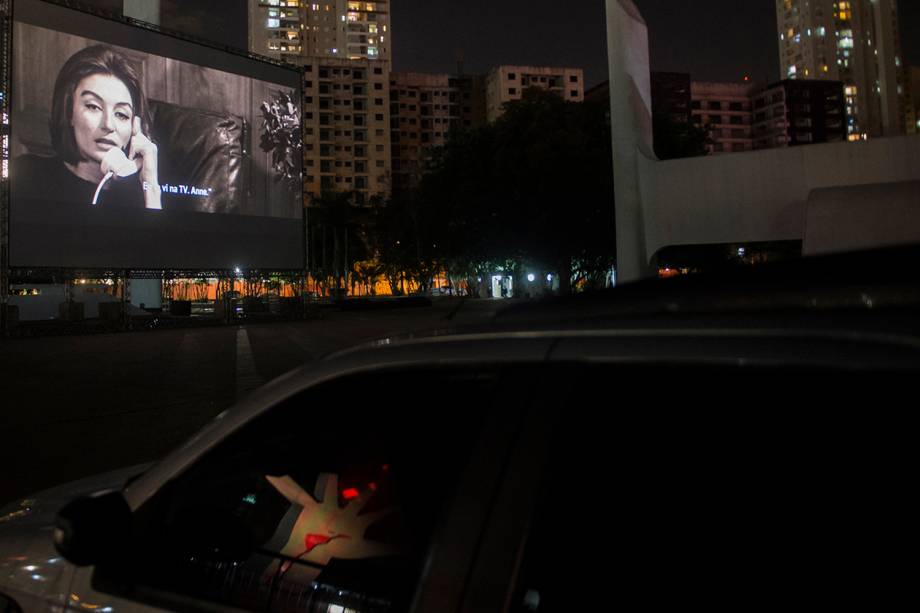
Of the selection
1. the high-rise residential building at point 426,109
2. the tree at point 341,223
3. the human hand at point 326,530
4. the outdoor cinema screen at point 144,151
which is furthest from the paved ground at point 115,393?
the high-rise residential building at point 426,109

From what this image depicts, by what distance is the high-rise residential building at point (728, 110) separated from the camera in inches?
4633

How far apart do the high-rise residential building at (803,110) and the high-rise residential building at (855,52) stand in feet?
46.4

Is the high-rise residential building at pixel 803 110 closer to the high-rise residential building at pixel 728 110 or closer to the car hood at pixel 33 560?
the high-rise residential building at pixel 728 110

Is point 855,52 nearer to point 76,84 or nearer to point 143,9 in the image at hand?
point 143,9

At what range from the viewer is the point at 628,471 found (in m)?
1.16

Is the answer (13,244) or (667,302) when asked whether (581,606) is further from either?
(13,244)

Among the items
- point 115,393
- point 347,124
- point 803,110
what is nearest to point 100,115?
point 115,393

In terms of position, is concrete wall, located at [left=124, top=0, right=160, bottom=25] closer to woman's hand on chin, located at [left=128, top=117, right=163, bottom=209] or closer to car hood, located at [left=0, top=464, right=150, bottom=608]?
woman's hand on chin, located at [left=128, top=117, right=163, bottom=209]

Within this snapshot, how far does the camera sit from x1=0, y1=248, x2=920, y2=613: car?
976mm

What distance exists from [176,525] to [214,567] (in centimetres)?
14

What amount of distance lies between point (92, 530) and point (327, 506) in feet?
1.86

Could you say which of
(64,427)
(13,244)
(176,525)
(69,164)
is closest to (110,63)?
(69,164)
